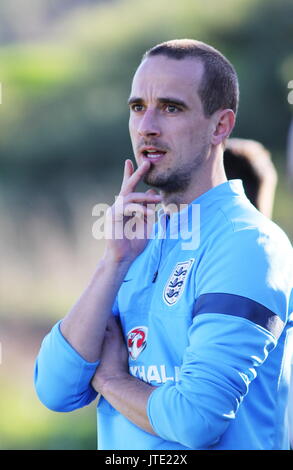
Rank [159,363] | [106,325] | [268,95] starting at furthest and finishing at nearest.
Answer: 1. [268,95]
2. [106,325]
3. [159,363]

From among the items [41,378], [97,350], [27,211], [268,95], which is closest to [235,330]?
[97,350]

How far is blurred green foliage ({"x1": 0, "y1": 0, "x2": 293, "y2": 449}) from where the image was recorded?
11.0 meters

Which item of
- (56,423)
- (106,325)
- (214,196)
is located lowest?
(56,423)

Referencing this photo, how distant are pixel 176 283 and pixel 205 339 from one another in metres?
0.24

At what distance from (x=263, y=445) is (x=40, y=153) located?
33.7 ft

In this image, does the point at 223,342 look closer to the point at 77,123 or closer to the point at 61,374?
the point at 61,374

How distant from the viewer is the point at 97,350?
7.42 ft

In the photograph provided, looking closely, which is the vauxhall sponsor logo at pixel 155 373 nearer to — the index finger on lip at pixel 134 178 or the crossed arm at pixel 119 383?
the crossed arm at pixel 119 383

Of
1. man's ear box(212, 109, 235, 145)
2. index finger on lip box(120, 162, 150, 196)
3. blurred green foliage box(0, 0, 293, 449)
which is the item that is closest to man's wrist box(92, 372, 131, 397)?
index finger on lip box(120, 162, 150, 196)

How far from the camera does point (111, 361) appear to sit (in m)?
2.26
